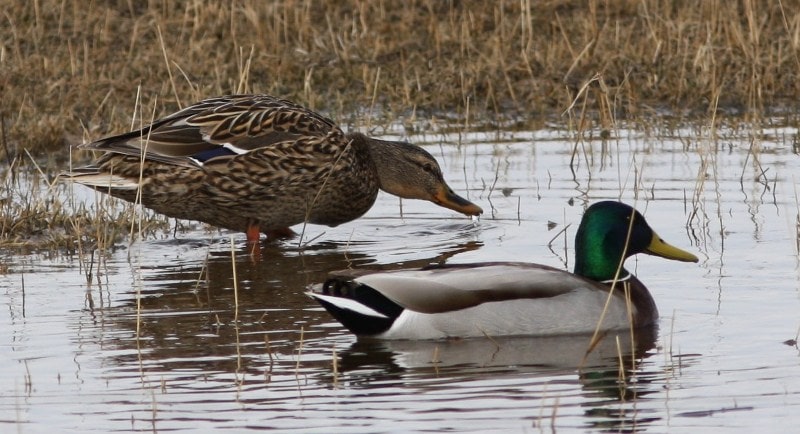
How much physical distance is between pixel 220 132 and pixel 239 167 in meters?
0.24

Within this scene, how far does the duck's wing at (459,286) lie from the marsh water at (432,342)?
0.18m

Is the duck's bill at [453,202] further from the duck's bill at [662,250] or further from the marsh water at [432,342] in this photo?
the duck's bill at [662,250]

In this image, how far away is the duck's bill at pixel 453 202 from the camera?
9133mm

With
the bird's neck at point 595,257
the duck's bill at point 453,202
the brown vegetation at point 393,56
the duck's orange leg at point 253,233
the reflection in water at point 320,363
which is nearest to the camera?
the reflection in water at point 320,363

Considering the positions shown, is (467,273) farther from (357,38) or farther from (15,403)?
(357,38)

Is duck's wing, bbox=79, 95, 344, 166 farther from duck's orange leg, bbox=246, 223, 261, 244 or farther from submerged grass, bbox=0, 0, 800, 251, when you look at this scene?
submerged grass, bbox=0, 0, 800, 251

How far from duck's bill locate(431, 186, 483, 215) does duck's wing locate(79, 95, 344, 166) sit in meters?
0.88

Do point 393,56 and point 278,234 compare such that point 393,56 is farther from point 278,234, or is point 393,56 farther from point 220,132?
point 220,132

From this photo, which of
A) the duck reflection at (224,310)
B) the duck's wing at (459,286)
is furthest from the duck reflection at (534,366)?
the duck reflection at (224,310)

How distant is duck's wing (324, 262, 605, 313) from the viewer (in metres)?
6.62

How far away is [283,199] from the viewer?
859 cm

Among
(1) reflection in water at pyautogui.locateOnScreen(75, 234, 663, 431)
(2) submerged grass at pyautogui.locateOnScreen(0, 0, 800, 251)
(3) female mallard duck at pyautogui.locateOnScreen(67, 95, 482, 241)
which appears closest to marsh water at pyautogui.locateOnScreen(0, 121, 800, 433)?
(1) reflection in water at pyautogui.locateOnScreen(75, 234, 663, 431)

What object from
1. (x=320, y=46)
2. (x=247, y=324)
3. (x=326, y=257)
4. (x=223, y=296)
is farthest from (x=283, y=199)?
(x=320, y=46)

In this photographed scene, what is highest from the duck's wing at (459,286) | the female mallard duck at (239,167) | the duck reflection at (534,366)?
the female mallard duck at (239,167)
